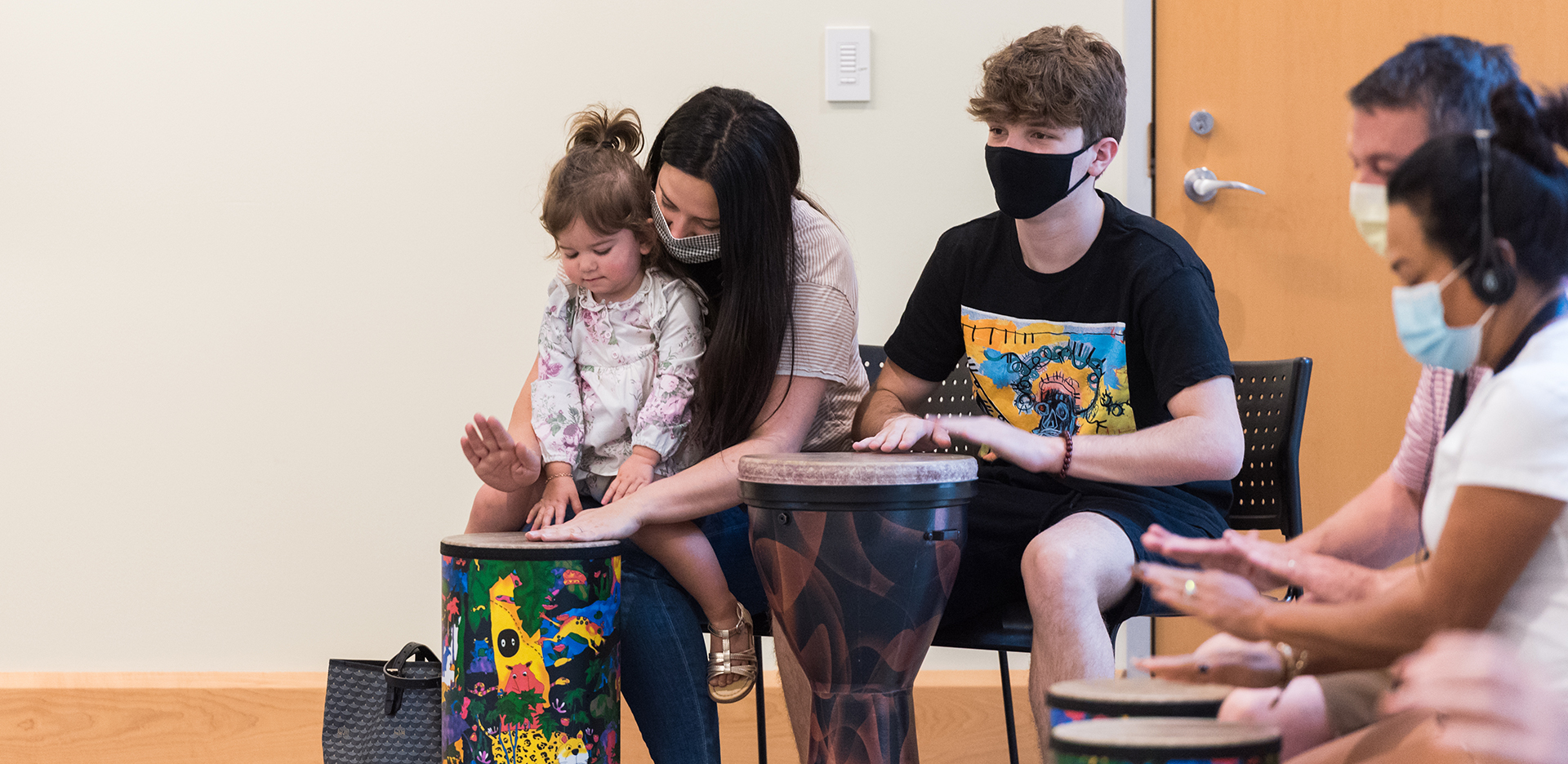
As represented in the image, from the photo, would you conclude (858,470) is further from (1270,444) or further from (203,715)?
(203,715)

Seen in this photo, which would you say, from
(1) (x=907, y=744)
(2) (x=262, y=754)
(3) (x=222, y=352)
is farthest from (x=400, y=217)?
(1) (x=907, y=744)

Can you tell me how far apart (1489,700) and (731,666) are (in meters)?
1.09

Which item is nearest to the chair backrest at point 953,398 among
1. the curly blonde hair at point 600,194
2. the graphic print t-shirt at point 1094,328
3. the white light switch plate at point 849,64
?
the graphic print t-shirt at point 1094,328

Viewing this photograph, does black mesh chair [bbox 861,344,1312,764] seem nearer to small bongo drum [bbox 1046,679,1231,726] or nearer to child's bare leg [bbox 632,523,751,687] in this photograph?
child's bare leg [bbox 632,523,751,687]

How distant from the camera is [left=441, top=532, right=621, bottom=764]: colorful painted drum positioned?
5.18ft

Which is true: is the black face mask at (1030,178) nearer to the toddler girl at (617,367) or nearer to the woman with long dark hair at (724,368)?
the woman with long dark hair at (724,368)

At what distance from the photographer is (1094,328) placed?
5.63 ft

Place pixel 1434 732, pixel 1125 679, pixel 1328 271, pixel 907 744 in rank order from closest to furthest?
1. pixel 1434 732
2. pixel 1125 679
3. pixel 907 744
4. pixel 1328 271

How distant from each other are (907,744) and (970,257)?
736 millimetres

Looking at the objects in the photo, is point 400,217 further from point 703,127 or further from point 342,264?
point 703,127

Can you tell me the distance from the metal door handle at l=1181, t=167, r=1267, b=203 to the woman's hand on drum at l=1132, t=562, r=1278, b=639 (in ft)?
5.51

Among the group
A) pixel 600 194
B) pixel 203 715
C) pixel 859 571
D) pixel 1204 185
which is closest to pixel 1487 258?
pixel 859 571

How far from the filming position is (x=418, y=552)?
8.50 feet

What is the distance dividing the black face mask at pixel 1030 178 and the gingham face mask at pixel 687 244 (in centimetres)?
43
